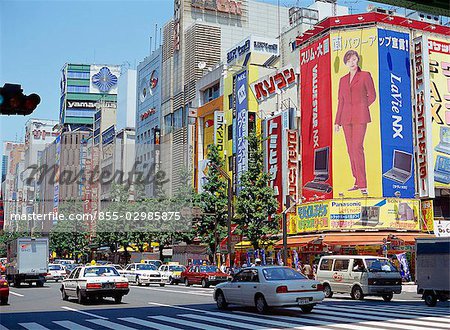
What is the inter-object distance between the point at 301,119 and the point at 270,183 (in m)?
6.06

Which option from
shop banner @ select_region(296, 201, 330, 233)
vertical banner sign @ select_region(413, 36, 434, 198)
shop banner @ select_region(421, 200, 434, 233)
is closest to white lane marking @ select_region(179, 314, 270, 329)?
shop banner @ select_region(296, 201, 330, 233)

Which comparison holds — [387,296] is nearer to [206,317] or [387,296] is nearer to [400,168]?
[206,317]

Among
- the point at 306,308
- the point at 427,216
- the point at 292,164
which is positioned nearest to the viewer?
the point at 306,308

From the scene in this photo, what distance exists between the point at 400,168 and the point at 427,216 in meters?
3.83

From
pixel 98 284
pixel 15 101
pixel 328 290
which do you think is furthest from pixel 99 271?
pixel 15 101

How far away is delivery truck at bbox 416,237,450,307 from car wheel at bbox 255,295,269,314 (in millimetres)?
6679

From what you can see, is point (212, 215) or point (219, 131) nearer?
point (212, 215)

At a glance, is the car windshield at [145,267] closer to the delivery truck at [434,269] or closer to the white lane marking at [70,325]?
the delivery truck at [434,269]

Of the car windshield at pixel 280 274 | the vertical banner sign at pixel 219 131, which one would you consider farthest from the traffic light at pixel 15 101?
the vertical banner sign at pixel 219 131

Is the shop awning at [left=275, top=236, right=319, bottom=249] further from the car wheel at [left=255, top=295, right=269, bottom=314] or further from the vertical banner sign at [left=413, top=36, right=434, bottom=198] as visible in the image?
the car wheel at [left=255, top=295, right=269, bottom=314]

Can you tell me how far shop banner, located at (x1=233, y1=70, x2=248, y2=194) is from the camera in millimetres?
55594

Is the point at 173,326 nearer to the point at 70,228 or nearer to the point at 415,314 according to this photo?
the point at 415,314

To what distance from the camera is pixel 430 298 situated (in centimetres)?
2111

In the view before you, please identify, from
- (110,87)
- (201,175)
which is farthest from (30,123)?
(201,175)
